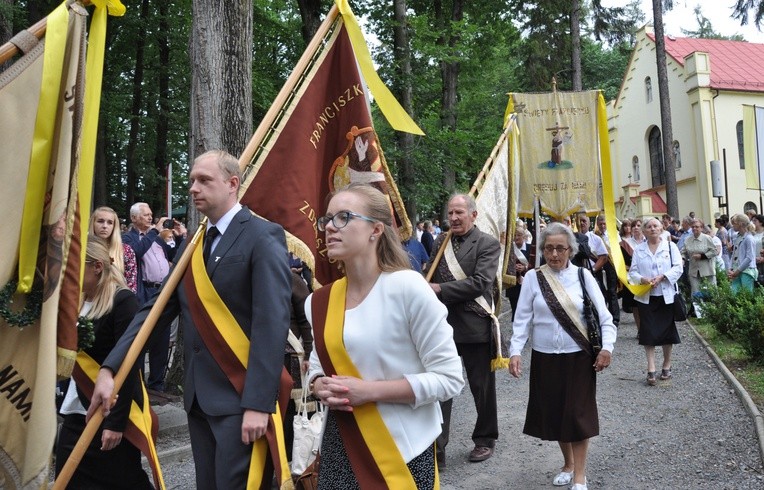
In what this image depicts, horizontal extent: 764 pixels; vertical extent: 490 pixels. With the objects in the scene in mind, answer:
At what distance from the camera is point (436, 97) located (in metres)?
26.9

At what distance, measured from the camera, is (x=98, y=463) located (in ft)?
12.0

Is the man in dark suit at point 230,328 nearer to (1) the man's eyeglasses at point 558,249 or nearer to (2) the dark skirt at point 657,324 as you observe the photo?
(1) the man's eyeglasses at point 558,249

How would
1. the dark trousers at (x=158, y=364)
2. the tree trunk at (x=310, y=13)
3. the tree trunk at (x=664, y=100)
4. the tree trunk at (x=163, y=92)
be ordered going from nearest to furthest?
the dark trousers at (x=158, y=364)
the tree trunk at (x=310, y=13)
the tree trunk at (x=163, y=92)
the tree trunk at (x=664, y=100)

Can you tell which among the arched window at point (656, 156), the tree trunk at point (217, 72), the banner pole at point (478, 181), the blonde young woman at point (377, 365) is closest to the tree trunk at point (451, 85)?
the banner pole at point (478, 181)

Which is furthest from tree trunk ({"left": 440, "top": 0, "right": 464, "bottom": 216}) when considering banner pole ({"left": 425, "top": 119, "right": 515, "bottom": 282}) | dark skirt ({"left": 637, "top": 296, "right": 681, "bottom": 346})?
Answer: banner pole ({"left": 425, "top": 119, "right": 515, "bottom": 282})

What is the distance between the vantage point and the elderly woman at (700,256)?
45.1 feet

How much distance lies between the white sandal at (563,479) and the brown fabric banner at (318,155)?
86.1 inches

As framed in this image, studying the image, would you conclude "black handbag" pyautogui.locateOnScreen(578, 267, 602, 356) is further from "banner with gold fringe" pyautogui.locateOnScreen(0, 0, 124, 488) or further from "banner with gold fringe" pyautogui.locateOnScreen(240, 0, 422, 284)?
"banner with gold fringe" pyautogui.locateOnScreen(0, 0, 124, 488)

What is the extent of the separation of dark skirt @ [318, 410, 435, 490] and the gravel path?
2.88m

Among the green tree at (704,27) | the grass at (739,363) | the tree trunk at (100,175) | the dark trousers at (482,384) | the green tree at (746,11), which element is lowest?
the grass at (739,363)

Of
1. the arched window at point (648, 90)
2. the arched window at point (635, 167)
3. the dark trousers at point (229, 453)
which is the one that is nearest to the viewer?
the dark trousers at point (229, 453)

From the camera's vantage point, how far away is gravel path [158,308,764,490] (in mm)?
5582

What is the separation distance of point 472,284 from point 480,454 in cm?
142

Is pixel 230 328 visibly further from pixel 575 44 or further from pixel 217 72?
pixel 575 44
